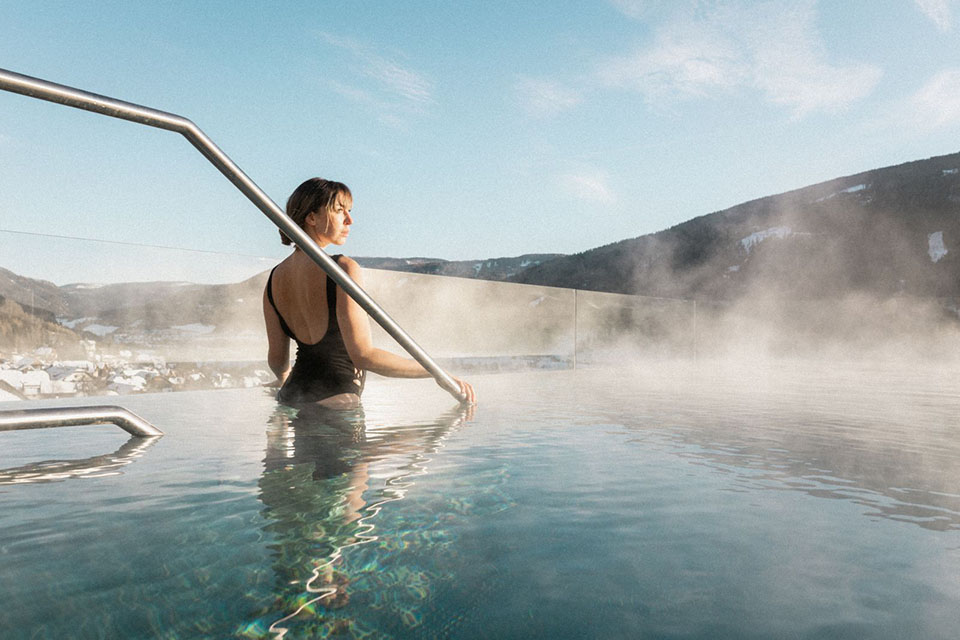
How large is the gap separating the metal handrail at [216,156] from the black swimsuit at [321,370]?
0.63 ft

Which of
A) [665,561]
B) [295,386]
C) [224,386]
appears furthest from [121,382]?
[665,561]

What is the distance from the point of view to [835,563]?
2.95 ft

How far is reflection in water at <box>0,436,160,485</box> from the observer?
4.73ft

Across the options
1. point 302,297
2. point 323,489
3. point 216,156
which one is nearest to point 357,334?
point 302,297

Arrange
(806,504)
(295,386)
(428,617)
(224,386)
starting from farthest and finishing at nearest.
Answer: (224,386) < (295,386) < (806,504) < (428,617)

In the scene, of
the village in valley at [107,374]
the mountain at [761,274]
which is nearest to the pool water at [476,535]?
the village in valley at [107,374]

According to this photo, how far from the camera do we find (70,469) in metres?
1.54

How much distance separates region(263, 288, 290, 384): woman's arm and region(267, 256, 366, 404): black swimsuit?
0.03m

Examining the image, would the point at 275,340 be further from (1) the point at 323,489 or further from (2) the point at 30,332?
(2) the point at 30,332

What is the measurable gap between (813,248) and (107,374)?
30453mm

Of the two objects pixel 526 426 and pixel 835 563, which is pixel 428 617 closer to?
pixel 835 563

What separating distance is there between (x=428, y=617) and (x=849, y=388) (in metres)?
4.65

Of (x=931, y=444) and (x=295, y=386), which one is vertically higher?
(x=295, y=386)

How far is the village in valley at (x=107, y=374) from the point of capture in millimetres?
3559
